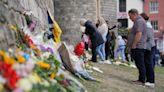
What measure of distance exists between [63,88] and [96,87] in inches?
148

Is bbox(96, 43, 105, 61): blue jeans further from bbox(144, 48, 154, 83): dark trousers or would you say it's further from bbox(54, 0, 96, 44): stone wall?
bbox(54, 0, 96, 44): stone wall

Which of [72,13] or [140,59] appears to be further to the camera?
[72,13]

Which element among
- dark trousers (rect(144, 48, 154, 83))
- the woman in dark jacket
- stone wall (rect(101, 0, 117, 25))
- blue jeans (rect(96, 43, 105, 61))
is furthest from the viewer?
stone wall (rect(101, 0, 117, 25))

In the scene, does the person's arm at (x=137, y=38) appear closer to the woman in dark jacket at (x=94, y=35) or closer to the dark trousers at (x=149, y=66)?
the dark trousers at (x=149, y=66)

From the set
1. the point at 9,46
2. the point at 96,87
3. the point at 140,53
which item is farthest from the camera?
the point at 140,53

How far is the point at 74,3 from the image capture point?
32781 mm

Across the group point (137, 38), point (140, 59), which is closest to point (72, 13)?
point (140, 59)

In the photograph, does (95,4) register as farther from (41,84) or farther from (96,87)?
(41,84)

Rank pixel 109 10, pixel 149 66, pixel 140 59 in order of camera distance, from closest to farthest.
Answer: pixel 140 59, pixel 149 66, pixel 109 10

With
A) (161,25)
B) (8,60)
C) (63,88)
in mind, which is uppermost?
(8,60)

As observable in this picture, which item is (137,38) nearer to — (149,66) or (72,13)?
(149,66)

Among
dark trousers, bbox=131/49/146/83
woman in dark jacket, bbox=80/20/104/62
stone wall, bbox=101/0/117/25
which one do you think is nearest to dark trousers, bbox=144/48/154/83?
dark trousers, bbox=131/49/146/83

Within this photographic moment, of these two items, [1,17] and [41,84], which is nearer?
[41,84]

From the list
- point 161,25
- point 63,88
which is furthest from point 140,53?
point 161,25
